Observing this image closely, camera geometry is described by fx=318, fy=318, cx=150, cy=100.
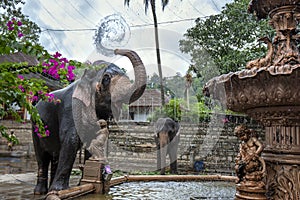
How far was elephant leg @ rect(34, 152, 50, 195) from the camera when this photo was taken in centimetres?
467

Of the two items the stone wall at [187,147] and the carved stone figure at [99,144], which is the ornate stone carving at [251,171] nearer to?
the carved stone figure at [99,144]

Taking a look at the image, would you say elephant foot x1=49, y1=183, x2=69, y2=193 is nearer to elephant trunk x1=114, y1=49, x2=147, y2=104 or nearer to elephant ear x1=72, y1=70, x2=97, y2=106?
elephant ear x1=72, y1=70, x2=97, y2=106

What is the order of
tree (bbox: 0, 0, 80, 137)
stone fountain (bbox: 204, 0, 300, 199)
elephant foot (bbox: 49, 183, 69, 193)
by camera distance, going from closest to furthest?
tree (bbox: 0, 0, 80, 137) → stone fountain (bbox: 204, 0, 300, 199) → elephant foot (bbox: 49, 183, 69, 193)

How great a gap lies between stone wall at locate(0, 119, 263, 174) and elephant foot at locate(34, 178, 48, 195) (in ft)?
24.1

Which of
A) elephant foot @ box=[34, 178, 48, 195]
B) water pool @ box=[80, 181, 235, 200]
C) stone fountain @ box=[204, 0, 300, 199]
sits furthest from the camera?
elephant foot @ box=[34, 178, 48, 195]

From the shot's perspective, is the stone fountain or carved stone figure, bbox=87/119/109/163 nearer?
the stone fountain

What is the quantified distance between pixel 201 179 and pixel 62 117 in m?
3.59

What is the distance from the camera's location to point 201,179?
6.73 m

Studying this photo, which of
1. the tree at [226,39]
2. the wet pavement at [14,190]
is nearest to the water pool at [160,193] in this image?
the wet pavement at [14,190]

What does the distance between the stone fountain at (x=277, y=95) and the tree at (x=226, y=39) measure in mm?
10587

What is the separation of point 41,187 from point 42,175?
19cm

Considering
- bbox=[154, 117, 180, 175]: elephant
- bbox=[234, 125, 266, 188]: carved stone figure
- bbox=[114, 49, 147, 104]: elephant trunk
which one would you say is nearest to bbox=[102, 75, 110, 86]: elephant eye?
bbox=[114, 49, 147, 104]: elephant trunk

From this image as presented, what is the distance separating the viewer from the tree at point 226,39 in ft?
46.9

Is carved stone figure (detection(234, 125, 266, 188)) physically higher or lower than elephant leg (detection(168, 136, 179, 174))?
higher
